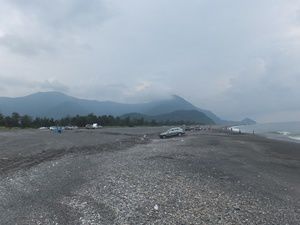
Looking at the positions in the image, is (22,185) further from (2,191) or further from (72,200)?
(72,200)

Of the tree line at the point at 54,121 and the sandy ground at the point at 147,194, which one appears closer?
the sandy ground at the point at 147,194

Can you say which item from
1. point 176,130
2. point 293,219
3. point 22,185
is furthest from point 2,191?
point 176,130

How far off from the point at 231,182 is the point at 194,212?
7.12 m

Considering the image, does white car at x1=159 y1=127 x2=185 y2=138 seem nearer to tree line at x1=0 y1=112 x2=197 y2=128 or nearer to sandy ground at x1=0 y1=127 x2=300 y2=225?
sandy ground at x1=0 y1=127 x2=300 y2=225

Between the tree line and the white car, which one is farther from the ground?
the tree line

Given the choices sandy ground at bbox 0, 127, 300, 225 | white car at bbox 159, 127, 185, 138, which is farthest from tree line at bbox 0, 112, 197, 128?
sandy ground at bbox 0, 127, 300, 225

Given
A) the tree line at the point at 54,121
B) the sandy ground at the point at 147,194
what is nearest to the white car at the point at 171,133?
Answer: the sandy ground at the point at 147,194

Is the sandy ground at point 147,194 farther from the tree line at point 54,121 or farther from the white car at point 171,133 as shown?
the tree line at point 54,121

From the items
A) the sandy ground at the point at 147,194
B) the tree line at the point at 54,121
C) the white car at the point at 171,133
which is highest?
the tree line at the point at 54,121

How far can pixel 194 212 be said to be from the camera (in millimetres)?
15680

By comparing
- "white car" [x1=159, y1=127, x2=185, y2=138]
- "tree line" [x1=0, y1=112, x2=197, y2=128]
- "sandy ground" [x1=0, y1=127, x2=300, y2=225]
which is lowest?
"sandy ground" [x1=0, y1=127, x2=300, y2=225]

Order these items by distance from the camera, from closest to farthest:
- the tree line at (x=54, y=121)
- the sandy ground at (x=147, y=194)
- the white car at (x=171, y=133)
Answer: the sandy ground at (x=147, y=194)
the white car at (x=171, y=133)
the tree line at (x=54, y=121)

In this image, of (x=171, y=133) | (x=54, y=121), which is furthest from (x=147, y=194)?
(x=54, y=121)

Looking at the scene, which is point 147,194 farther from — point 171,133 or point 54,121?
point 54,121
